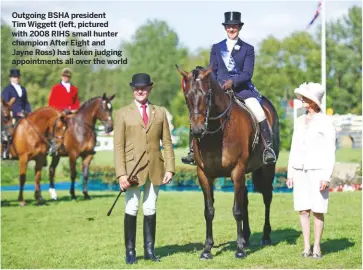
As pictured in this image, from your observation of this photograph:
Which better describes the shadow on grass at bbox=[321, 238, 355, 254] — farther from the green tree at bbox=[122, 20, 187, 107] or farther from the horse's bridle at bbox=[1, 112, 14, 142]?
the green tree at bbox=[122, 20, 187, 107]

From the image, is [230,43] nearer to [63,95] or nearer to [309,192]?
[309,192]

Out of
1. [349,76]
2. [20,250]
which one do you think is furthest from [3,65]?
[20,250]

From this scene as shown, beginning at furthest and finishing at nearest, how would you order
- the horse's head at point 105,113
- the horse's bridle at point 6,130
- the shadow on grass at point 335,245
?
the horse's head at point 105,113 → the horse's bridle at point 6,130 → the shadow on grass at point 335,245

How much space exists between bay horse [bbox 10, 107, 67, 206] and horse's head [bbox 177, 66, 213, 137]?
11359mm

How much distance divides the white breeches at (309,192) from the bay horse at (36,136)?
1149 cm

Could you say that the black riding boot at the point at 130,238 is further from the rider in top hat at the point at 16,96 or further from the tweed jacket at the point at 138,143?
the rider in top hat at the point at 16,96

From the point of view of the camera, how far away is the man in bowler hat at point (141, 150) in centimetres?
913

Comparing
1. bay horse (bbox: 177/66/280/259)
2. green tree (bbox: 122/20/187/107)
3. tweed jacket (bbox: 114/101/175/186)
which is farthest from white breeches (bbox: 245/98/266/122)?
green tree (bbox: 122/20/187/107)

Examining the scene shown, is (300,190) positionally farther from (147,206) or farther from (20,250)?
(20,250)

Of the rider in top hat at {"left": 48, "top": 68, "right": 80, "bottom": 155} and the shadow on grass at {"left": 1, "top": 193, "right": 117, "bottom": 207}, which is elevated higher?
the rider in top hat at {"left": 48, "top": 68, "right": 80, "bottom": 155}

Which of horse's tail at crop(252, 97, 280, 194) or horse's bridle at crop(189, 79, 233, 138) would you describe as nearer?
horse's bridle at crop(189, 79, 233, 138)

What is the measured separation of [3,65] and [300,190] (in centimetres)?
4857

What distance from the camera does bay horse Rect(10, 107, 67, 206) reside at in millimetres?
19609

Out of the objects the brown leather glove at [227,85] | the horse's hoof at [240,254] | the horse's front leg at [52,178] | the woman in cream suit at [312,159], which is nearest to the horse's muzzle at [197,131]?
the brown leather glove at [227,85]
